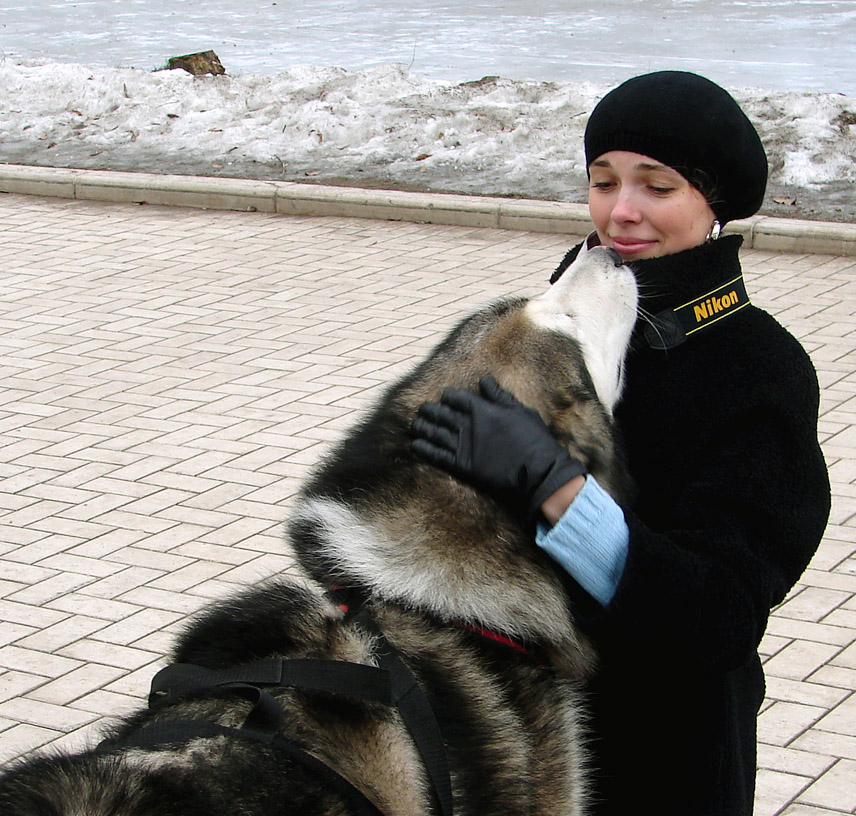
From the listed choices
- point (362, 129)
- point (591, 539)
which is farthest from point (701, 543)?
point (362, 129)

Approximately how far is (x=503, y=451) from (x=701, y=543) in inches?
15.0

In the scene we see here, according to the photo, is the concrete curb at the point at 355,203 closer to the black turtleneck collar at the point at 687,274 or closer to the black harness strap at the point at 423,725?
the black turtleneck collar at the point at 687,274

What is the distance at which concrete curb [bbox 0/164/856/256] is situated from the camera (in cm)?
918

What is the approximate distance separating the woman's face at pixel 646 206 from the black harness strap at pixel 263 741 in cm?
119

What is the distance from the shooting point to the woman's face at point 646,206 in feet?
7.93

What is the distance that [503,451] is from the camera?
2.06m

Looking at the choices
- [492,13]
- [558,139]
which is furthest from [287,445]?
[492,13]

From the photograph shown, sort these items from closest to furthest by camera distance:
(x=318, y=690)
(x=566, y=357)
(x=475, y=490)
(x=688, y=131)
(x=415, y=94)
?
(x=318, y=690), (x=475, y=490), (x=688, y=131), (x=566, y=357), (x=415, y=94)

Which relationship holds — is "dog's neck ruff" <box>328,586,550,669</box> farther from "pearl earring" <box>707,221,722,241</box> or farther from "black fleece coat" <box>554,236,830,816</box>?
→ "pearl earring" <box>707,221,722,241</box>

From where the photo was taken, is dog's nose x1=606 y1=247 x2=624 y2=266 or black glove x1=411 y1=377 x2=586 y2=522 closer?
black glove x1=411 y1=377 x2=586 y2=522

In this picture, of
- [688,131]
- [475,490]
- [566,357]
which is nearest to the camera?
[475,490]

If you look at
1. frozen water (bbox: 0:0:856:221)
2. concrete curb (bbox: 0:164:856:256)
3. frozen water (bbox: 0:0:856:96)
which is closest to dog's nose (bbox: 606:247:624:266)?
concrete curb (bbox: 0:164:856:256)

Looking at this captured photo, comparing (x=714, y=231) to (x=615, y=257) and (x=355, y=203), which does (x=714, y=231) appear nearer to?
(x=615, y=257)

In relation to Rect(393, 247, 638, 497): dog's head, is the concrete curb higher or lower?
lower
